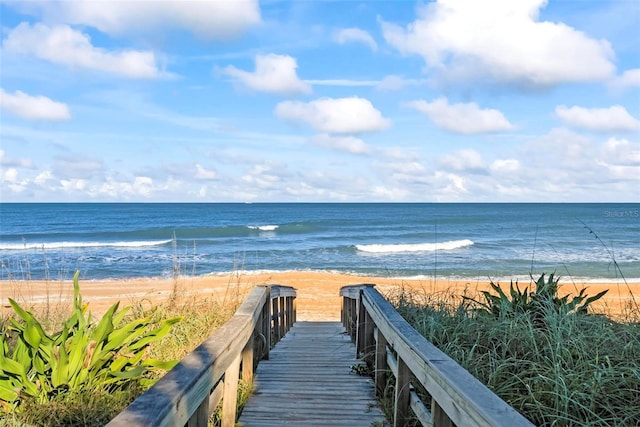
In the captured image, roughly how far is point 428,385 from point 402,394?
2.55 ft

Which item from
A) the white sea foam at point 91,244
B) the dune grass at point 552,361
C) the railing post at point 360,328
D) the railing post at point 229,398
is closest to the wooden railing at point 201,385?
the railing post at point 229,398

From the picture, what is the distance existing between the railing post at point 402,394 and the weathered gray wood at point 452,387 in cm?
11

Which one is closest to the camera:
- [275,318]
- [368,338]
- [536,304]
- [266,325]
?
[536,304]

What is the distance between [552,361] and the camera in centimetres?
330

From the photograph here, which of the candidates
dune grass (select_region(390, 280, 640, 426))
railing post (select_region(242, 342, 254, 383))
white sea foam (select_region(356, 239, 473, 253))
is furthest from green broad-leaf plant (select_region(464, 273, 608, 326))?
white sea foam (select_region(356, 239, 473, 253))

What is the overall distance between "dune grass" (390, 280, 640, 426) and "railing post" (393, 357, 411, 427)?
0.42m

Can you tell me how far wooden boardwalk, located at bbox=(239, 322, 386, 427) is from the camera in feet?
12.3

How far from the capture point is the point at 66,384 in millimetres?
3141

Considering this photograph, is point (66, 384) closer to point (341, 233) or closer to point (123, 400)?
point (123, 400)

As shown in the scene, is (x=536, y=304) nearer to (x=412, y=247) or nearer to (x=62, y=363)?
(x=62, y=363)

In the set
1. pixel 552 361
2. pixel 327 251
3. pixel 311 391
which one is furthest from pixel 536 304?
pixel 327 251

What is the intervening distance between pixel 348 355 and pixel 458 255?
23.4m

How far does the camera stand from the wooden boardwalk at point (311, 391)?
3745 millimetres

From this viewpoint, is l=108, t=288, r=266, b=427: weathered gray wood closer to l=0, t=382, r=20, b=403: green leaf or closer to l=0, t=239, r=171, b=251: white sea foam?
l=0, t=382, r=20, b=403: green leaf
